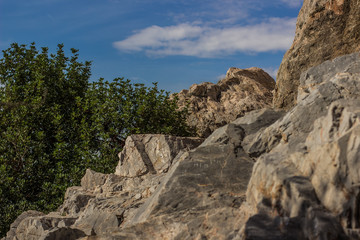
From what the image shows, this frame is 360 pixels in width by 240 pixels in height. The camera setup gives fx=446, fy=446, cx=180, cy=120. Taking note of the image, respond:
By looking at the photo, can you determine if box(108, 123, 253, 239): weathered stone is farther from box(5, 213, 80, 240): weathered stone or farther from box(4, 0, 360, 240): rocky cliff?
box(5, 213, 80, 240): weathered stone

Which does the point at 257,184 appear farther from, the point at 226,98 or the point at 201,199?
the point at 226,98

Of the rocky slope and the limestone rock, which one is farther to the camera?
the rocky slope

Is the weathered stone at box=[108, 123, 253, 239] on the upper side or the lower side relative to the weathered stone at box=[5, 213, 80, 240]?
upper

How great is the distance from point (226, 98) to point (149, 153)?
7222mm

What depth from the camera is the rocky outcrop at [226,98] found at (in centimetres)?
1864

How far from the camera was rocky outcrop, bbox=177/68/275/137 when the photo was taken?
734 inches

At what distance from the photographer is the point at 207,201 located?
8.32 m

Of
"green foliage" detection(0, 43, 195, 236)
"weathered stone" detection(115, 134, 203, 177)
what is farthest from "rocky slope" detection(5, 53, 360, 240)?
"green foliage" detection(0, 43, 195, 236)

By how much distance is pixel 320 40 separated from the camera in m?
12.0

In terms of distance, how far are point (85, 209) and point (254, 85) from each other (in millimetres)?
11305

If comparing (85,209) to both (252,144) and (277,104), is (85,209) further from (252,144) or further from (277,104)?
(277,104)

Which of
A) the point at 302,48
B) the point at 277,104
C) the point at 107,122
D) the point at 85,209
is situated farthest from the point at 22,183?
the point at 302,48

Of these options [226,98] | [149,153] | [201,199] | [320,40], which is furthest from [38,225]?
[226,98]

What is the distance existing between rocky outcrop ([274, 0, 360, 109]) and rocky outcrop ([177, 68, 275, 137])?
20.0ft
